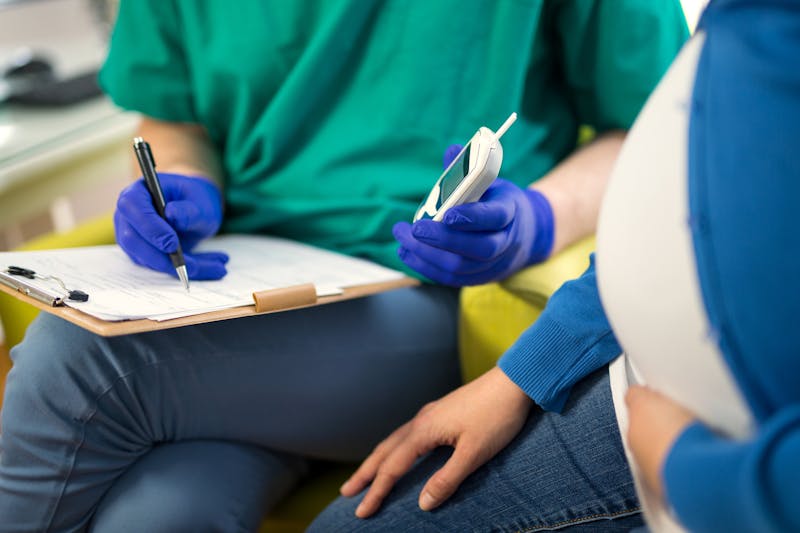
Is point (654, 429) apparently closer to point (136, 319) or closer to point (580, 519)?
point (580, 519)

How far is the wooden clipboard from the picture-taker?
0.59 m

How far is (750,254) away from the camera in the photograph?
400 mm

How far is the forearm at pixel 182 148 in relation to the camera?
953 millimetres

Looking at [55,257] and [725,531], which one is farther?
[55,257]

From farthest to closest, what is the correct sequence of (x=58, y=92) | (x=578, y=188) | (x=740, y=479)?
(x=58, y=92)
(x=578, y=188)
(x=740, y=479)

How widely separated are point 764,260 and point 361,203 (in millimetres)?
557

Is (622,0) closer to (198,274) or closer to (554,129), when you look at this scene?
(554,129)

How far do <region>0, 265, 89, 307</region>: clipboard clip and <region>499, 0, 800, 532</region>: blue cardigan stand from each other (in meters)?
0.46

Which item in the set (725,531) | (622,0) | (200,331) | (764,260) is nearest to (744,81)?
(764,260)

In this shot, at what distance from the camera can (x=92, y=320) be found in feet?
1.94

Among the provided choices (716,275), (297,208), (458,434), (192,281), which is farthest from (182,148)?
(716,275)

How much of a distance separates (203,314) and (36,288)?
0.44ft

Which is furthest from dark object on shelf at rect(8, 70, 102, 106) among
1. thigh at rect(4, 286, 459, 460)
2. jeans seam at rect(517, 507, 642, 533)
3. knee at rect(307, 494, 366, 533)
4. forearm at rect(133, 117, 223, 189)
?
jeans seam at rect(517, 507, 642, 533)

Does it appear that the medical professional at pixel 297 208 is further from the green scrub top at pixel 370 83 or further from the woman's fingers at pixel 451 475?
the woman's fingers at pixel 451 475
